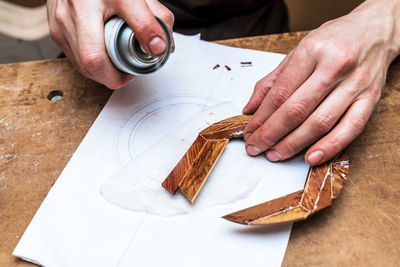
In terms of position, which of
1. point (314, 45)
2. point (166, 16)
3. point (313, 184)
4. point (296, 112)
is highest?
point (166, 16)

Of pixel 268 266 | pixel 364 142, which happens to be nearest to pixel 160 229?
pixel 268 266

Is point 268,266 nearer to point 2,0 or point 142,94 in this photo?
point 142,94

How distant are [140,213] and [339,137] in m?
0.53

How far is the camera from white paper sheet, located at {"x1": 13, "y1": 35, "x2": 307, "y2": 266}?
0.79m

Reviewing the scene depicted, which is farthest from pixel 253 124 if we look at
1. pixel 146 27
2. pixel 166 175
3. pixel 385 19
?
pixel 385 19

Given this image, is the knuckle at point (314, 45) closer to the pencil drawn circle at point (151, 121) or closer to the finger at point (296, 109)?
the finger at point (296, 109)

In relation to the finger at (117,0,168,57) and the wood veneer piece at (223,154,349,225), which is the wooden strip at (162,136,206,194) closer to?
the wood veneer piece at (223,154,349,225)

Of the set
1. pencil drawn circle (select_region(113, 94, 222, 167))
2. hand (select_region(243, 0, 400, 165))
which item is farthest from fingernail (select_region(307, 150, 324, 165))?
pencil drawn circle (select_region(113, 94, 222, 167))

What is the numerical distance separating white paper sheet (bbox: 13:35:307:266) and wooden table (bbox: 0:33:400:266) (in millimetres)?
48

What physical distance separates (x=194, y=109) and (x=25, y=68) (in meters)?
0.62

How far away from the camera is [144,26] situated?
0.82 m

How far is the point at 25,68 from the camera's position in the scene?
1206mm

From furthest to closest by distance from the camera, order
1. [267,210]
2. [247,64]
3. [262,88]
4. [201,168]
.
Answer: [247,64]
[262,88]
[201,168]
[267,210]

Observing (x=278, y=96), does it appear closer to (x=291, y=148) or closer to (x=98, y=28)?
(x=291, y=148)
